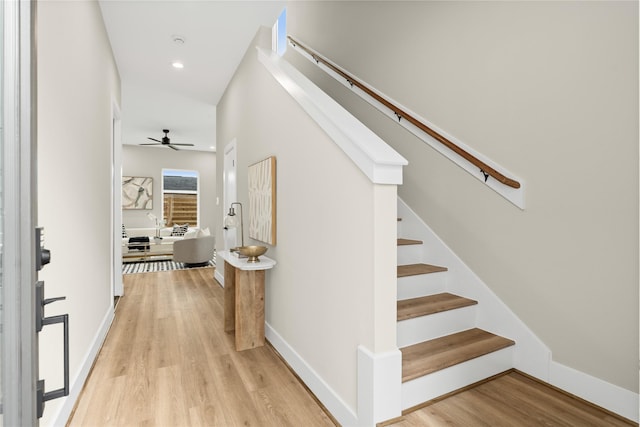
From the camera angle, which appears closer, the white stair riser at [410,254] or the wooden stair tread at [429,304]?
the wooden stair tread at [429,304]

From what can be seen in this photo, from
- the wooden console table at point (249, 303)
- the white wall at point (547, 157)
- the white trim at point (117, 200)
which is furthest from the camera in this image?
the white trim at point (117, 200)

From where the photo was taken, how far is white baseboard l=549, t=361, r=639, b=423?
154 cm

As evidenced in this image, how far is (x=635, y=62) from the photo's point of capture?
1.51 metres

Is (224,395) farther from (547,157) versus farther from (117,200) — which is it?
(117,200)

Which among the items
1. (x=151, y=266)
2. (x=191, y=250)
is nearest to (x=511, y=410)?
(x=191, y=250)

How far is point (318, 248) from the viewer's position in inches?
78.8

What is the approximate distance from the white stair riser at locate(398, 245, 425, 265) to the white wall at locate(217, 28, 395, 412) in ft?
2.80

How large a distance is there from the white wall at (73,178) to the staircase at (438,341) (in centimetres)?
178

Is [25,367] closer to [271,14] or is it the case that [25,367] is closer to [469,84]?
[469,84]

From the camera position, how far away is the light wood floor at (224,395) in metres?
1.61

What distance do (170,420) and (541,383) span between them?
2063 mm

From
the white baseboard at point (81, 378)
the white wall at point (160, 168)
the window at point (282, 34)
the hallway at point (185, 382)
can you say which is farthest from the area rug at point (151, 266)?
the window at point (282, 34)

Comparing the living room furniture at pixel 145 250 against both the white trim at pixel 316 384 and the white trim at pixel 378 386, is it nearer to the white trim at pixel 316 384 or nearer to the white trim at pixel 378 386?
the white trim at pixel 316 384

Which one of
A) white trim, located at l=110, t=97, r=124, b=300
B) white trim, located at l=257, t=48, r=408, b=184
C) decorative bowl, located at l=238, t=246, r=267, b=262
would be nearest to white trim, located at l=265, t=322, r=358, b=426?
decorative bowl, located at l=238, t=246, r=267, b=262
